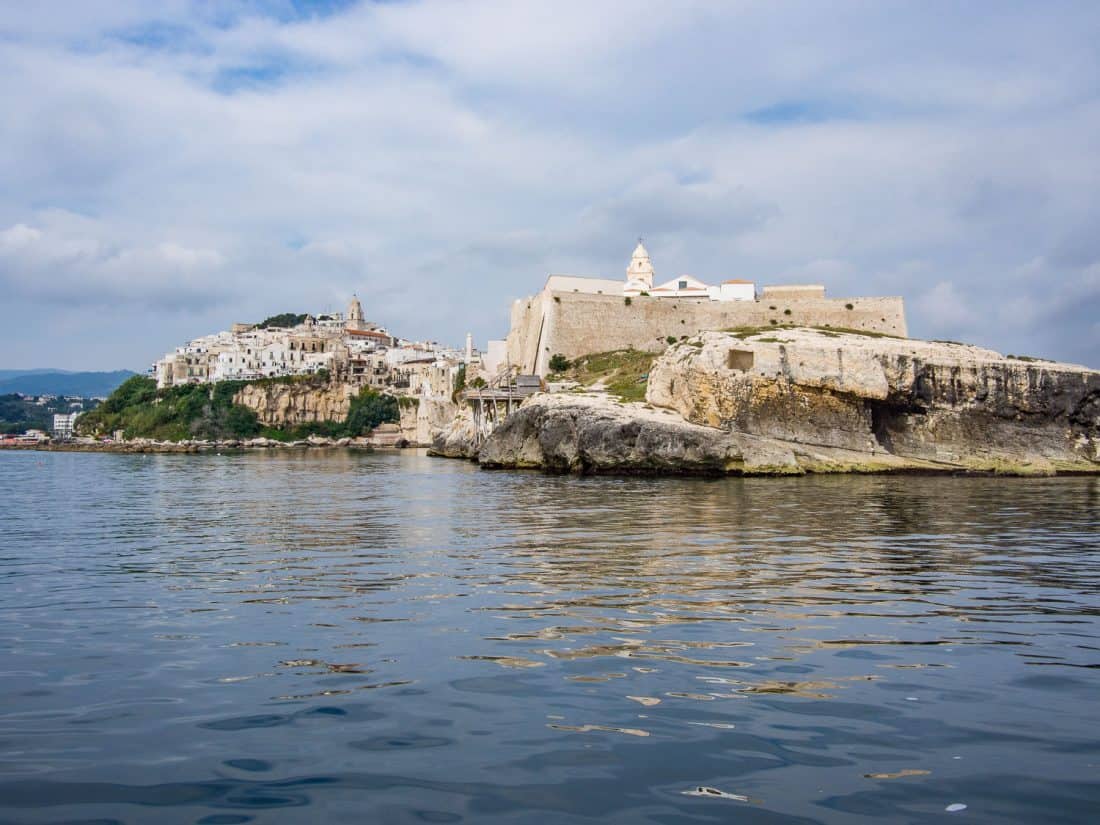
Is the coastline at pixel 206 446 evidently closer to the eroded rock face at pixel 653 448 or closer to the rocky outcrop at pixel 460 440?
the rocky outcrop at pixel 460 440

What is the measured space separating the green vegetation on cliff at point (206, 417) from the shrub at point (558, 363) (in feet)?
149

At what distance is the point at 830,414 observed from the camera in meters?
40.1

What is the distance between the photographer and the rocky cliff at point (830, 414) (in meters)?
38.4

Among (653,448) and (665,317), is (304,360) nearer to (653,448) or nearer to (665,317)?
(665,317)

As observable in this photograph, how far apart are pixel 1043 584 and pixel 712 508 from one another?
10948mm

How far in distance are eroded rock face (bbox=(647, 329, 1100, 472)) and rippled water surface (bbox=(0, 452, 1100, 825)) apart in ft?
79.5

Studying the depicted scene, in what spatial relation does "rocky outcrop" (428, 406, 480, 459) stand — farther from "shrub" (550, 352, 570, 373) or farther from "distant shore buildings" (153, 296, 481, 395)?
"distant shore buildings" (153, 296, 481, 395)

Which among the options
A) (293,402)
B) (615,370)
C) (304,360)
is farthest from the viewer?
(304,360)

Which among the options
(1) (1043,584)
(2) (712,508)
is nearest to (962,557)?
(1) (1043,584)

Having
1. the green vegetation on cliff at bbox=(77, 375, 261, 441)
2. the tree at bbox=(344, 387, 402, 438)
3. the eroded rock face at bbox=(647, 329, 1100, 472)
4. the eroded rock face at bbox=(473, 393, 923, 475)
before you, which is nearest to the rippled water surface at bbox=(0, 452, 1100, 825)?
the eroded rock face at bbox=(473, 393, 923, 475)

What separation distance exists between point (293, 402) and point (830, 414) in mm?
83735

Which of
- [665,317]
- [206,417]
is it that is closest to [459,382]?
[665,317]

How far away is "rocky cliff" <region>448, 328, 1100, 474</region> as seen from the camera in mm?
38406

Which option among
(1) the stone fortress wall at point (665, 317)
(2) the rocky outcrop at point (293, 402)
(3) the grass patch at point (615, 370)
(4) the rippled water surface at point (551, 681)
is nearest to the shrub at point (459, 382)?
(2) the rocky outcrop at point (293, 402)
